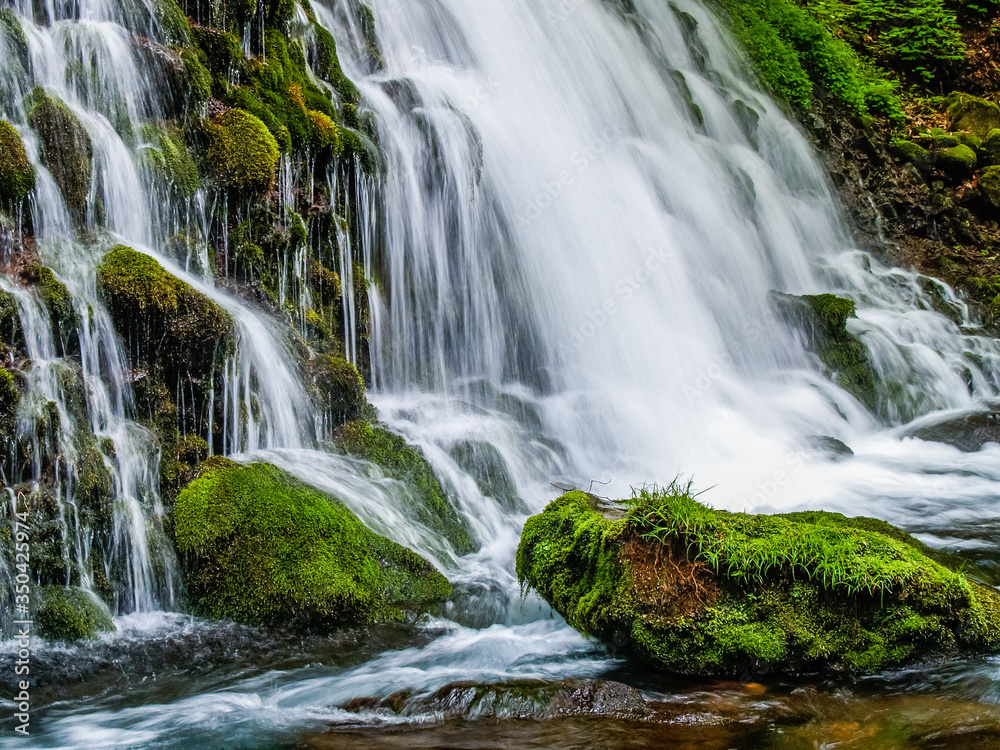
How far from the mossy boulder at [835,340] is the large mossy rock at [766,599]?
6.32 m

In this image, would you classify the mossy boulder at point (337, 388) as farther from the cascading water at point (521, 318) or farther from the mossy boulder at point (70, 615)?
the mossy boulder at point (70, 615)

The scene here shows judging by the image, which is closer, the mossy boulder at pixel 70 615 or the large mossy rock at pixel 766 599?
the large mossy rock at pixel 766 599

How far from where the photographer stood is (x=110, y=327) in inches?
205

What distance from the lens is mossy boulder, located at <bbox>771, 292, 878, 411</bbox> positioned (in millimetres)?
10188

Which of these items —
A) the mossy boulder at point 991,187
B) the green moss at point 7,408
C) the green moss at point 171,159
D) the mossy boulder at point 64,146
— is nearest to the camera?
Answer: the green moss at point 7,408

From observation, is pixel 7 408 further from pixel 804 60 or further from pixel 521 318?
pixel 804 60

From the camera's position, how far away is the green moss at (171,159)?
6281 mm

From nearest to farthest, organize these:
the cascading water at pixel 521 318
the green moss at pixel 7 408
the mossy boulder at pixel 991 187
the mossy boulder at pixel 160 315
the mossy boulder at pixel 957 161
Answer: the green moss at pixel 7 408 < the cascading water at pixel 521 318 < the mossy boulder at pixel 160 315 < the mossy boulder at pixel 991 187 < the mossy boulder at pixel 957 161

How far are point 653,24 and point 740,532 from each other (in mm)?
14013

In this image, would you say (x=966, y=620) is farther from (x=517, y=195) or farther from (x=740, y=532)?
(x=517, y=195)

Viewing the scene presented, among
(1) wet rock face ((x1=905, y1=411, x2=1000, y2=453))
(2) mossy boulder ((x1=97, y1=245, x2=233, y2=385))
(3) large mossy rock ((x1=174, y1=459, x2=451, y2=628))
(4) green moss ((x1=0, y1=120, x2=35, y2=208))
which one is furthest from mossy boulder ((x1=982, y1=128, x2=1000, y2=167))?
(4) green moss ((x1=0, y1=120, x2=35, y2=208))

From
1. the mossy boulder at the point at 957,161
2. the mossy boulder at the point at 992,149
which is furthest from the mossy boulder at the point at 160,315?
the mossy boulder at the point at 992,149

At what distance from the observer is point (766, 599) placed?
3.98m

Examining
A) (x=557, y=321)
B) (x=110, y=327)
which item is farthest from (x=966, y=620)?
(x=557, y=321)
